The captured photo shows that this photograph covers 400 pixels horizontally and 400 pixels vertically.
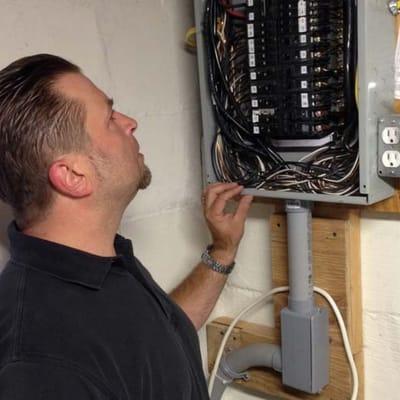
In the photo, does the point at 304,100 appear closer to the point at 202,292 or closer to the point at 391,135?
the point at 391,135

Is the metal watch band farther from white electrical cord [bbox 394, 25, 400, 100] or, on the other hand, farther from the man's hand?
white electrical cord [bbox 394, 25, 400, 100]

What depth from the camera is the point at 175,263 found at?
59.8 inches

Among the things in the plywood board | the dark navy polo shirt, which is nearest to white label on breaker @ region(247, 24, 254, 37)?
the plywood board

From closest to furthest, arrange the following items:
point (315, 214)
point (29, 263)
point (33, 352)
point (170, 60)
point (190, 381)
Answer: point (33, 352) < point (29, 263) < point (190, 381) < point (315, 214) < point (170, 60)

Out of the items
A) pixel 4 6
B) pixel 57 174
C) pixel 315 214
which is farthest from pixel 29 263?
pixel 315 214

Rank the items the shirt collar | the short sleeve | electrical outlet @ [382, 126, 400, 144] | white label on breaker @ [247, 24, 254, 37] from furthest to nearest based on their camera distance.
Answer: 1. white label on breaker @ [247, 24, 254, 37]
2. electrical outlet @ [382, 126, 400, 144]
3. the shirt collar
4. the short sleeve

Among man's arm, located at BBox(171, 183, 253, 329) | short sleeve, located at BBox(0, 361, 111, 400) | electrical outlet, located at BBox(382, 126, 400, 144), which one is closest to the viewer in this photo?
short sleeve, located at BBox(0, 361, 111, 400)

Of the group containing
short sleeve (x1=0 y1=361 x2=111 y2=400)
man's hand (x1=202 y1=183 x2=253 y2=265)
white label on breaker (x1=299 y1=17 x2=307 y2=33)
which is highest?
white label on breaker (x1=299 y1=17 x2=307 y2=33)

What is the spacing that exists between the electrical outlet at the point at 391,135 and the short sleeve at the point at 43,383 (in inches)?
26.0

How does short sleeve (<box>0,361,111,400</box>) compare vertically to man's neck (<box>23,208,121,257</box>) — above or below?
below

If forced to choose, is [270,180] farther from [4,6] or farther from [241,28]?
[4,6]

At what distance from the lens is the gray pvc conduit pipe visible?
1348 mm

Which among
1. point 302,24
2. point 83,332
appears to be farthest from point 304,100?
point 83,332

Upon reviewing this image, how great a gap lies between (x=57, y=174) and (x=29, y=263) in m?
0.15
